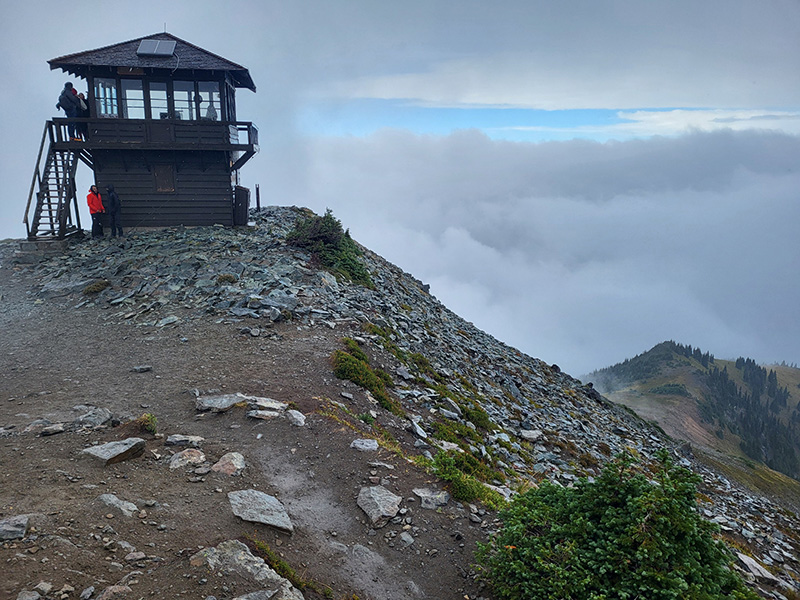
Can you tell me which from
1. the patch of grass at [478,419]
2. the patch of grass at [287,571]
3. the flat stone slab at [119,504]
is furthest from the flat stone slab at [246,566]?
the patch of grass at [478,419]

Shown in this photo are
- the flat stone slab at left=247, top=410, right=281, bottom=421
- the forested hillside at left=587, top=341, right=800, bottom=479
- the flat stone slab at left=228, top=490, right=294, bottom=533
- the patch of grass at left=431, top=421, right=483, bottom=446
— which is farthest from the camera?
the forested hillside at left=587, top=341, right=800, bottom=479

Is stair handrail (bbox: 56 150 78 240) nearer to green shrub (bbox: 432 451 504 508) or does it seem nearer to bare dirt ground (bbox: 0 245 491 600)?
bare dirt ground (bbox: 0 245 491 600)

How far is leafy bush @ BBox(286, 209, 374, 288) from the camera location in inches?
988

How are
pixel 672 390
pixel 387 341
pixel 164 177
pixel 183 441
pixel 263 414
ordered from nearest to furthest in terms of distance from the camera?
pixel 183 441, pixel 263 414, pixel 387 341, pixel 164 177, pixel 672 390

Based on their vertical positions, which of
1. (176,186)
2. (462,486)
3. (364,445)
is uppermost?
(176,186)

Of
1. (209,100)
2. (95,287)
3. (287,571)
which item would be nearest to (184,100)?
(209,100)

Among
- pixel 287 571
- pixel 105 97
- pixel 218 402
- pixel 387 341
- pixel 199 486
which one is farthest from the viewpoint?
pixel 105 97

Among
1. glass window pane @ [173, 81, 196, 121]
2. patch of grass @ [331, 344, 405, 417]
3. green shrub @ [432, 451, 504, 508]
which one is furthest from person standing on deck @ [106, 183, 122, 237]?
green shrub @ [432, 451, 504, 508]

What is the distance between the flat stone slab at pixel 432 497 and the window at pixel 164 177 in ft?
89.4

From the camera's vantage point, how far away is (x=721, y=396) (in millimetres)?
156250

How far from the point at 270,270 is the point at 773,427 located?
184807 millimetres

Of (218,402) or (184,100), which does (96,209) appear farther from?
(218,402)

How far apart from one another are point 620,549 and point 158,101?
31.6 m

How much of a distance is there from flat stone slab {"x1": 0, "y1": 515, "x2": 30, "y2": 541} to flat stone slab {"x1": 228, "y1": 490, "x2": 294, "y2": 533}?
107 inches
